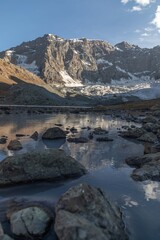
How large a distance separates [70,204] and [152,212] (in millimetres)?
5082

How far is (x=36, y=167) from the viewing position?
72.8ft

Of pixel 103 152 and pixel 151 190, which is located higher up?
pixel 151 190

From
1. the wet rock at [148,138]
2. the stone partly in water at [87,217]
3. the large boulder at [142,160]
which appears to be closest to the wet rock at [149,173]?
the large boulder at [142,160]

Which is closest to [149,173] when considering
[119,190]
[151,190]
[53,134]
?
Answer: [151,190]

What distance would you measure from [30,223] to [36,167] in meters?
8.12

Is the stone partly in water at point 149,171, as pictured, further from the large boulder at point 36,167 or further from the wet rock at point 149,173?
the large boulder at point 36,167

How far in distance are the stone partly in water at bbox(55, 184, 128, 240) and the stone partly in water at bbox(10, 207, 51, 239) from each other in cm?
82

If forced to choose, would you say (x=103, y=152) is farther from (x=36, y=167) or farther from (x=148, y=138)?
(x=36, y=167)

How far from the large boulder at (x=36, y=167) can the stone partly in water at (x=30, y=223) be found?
6.66 meters

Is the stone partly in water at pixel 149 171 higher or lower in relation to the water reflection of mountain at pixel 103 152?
higher

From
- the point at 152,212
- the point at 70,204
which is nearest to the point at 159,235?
the point at 152,212

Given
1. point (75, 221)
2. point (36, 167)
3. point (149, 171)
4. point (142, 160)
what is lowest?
point (142, 160)

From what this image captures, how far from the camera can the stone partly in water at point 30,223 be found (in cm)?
1397

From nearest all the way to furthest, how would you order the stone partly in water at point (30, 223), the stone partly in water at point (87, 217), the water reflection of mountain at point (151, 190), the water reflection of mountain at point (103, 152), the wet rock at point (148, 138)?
the stone partly in water at point (87, 217), the stone partly in water at point (30, 223), the water reflection of mountain at point (151, 190), the water reflection of mountain at point (103, 152), the wet rock at point (148, 138)
